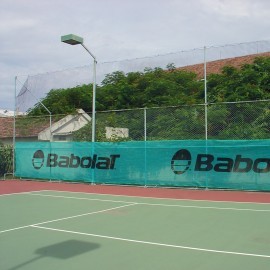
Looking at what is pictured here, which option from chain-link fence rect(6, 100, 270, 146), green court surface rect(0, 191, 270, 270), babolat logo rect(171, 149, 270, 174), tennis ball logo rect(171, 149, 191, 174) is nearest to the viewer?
green court surface rect(0, 191, 270, 270)

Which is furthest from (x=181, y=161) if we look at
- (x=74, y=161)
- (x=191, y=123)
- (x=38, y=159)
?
(x=38, y=159)

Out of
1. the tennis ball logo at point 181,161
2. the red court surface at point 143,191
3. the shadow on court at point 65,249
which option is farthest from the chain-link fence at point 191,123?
the shadow on court at point 65,249

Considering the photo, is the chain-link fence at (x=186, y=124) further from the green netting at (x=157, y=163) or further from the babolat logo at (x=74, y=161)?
the babolat logo at (x=74, y=161)

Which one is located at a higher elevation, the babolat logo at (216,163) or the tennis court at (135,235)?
the babolat logo at (216,163)

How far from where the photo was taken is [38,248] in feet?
19.3

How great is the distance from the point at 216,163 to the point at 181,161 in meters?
1.26

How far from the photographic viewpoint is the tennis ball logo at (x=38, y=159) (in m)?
17.4

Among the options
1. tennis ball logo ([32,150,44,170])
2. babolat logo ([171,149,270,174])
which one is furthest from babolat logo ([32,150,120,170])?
babolat logo ([171,149,270,174])

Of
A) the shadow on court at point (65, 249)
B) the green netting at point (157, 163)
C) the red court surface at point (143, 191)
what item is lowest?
the shadow on court at point (65, 249)

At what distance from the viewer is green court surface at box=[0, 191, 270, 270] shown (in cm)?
511

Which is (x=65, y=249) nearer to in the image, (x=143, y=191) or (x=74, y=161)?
(x=143, y=191)

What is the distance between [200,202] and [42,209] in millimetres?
4034

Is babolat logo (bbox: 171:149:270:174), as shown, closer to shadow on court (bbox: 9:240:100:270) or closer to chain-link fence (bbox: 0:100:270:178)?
chain-link fence (bbox: 0:100:270:178)

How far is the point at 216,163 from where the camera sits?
1333 cm
